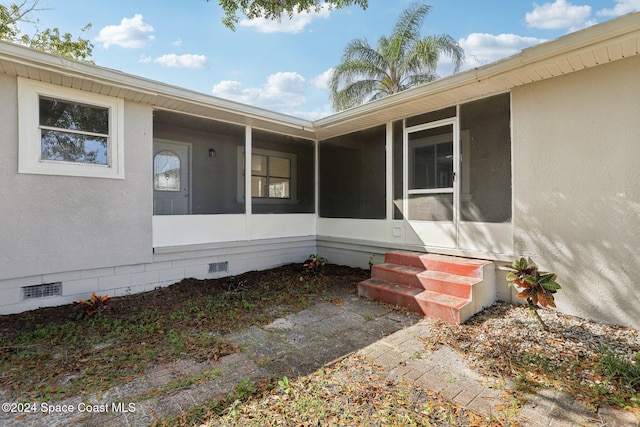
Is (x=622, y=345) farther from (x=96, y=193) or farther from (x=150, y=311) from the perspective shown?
(x=96, y=193)

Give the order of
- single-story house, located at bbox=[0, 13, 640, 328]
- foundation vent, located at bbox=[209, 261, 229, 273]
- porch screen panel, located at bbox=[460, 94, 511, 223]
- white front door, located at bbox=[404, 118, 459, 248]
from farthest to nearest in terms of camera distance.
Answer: foundation vent, located at bbox=[209, 261, 229, 273]
white front door, located at bbox=[404, 118, 459, 248]
porch screen panel, located at bbox=[460, 94, 511, 223]
single-story house, located at bbox=[0, 13, 640, 328]

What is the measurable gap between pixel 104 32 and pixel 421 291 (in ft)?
45.6

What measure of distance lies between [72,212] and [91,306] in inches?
49.5

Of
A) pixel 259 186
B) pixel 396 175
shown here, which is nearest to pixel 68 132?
pixel 259 186

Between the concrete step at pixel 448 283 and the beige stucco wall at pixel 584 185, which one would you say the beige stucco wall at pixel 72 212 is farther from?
the beige stucco wall at pixel 584 185

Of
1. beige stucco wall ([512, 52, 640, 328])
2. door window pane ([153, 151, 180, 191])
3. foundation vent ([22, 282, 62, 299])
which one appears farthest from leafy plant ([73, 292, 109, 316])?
beige stucco wall ([512, 52, 640, 328])

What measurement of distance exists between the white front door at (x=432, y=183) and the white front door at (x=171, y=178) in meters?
4.60

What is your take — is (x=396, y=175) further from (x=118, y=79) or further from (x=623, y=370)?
(x=118, y=79)

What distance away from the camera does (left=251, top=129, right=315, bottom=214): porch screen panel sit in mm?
6938

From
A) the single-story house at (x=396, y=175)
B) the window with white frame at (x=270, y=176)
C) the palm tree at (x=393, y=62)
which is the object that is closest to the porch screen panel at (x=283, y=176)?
the window with white frame at (x=270, y=176)

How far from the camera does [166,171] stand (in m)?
6.44

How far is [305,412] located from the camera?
6.59ft

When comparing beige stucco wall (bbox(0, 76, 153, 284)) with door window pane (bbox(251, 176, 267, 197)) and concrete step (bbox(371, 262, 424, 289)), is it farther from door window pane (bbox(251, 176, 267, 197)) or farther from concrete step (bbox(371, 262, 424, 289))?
concrete step (bbox(371, 262, 424, 289))

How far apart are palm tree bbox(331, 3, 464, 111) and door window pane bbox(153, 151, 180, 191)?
9979 mm
